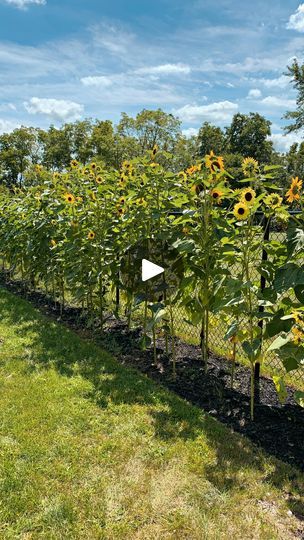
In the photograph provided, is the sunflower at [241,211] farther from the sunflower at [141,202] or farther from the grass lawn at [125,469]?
the grass lawn at [125,469]

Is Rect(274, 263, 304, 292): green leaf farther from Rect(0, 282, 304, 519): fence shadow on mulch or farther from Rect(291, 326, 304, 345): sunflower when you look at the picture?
Rect(0, 282, 304, 519): fence shadow on mulch

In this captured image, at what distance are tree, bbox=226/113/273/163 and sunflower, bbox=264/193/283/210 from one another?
39.7 m

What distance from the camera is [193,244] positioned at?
2.84m

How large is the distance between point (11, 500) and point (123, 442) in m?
0.69

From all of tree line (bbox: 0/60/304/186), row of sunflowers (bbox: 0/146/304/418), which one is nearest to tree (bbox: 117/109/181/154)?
tree line (bbox: 0/60/304/186)

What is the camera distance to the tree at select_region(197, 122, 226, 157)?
42031 millimetres

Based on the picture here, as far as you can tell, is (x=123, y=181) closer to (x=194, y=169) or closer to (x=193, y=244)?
(x=194, y=169)

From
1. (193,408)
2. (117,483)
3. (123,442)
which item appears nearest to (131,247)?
(193,408)

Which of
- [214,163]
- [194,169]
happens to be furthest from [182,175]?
[214,163]

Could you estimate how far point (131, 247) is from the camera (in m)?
3.50

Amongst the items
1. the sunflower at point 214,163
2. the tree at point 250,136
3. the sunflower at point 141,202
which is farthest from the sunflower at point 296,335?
the tree at point 250,136

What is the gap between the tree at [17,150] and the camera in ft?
111

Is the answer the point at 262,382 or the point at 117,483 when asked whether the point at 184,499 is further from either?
the point at 262,382

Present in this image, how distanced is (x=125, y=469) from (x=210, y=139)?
1686 inches
